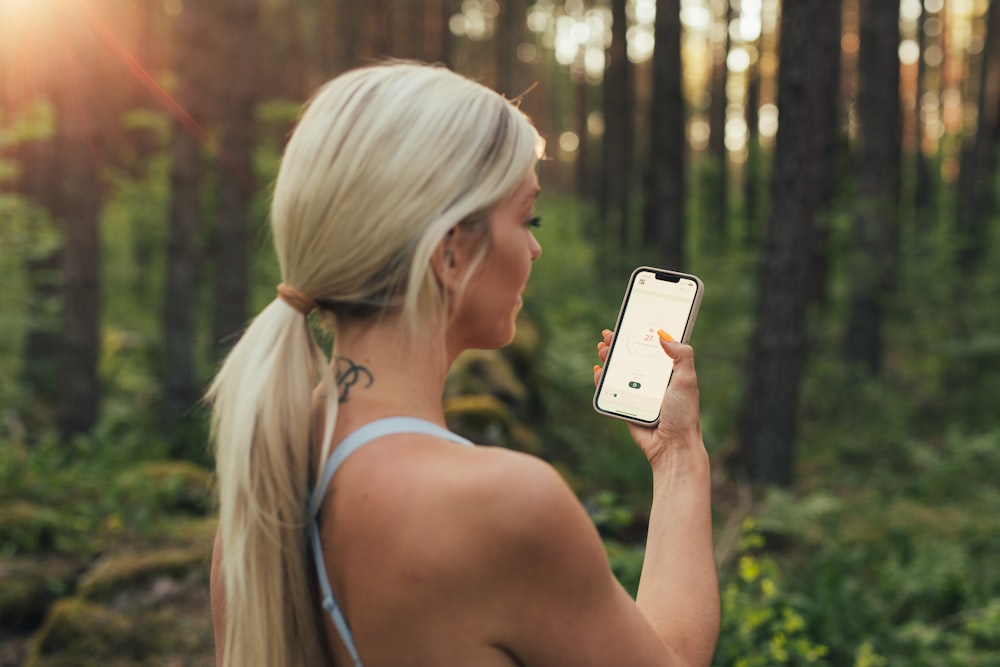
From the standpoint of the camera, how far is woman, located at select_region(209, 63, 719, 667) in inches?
54.5

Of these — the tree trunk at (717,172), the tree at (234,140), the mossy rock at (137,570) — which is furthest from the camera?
the tree trunk at (717,172)

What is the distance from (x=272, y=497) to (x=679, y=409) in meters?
0.93

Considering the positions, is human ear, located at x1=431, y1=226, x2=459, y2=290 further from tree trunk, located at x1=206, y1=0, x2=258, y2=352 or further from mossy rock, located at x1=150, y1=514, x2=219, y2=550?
tree trunk, located at x1=206, y1=0, x2=258, y2=352

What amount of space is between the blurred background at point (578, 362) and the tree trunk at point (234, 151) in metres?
0.03

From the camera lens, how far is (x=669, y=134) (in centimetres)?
1407

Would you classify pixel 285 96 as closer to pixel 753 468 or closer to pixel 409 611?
pixel 753 468

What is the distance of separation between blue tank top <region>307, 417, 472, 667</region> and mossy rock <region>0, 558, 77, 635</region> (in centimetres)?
495

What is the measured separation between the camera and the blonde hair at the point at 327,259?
1.48 metres

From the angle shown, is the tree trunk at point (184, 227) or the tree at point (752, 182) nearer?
the tree trunk at point (184, 227)

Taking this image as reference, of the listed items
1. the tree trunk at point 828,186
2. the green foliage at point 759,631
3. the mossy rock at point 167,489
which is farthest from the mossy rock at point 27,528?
the tree trunk at point 828,186

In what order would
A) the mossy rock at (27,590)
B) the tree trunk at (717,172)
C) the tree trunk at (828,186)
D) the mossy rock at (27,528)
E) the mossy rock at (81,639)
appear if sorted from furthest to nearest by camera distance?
the tree trunk at (717,172)
the tree trunk at (828,186)
the mossy rock at (27,528)
the mossy rock at (27,590)
the mossy rock at (81,639)

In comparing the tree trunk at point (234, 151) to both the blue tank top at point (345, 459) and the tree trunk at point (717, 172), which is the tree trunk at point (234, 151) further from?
the tree trunk at point (717, 172)

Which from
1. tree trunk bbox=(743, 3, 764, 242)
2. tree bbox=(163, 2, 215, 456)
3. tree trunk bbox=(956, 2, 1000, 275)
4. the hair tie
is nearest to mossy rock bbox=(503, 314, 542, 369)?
tree bbox=(163, 2, 215, 456)

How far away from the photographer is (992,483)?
9.34m
